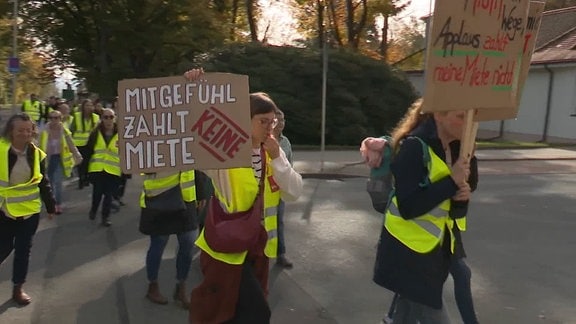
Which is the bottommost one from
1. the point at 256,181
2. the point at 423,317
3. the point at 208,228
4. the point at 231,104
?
the point at 423,317

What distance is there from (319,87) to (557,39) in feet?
49.6

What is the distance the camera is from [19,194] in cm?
534

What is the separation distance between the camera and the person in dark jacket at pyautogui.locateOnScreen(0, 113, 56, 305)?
5336mm

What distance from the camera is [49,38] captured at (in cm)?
3275

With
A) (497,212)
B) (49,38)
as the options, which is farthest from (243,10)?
(497,212)

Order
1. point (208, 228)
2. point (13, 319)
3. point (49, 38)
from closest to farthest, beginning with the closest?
point (208, 228)
point (13, 319)
point (49, 38)

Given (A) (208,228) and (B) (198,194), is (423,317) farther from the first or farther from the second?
(B) (198,194)

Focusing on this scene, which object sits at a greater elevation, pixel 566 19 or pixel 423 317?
pixel 566 19

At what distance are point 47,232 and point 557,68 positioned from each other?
957 inches

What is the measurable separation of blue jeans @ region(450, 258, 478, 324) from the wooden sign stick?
1288mm

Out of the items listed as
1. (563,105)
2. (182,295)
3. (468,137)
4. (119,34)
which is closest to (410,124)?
(468,137)

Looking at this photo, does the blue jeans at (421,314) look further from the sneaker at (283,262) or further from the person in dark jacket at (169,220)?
the sneaker at (283,262)

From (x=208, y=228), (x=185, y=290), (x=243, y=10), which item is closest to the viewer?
(x=208, y=228)

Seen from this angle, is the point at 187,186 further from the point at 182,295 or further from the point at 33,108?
the point at 33,108
